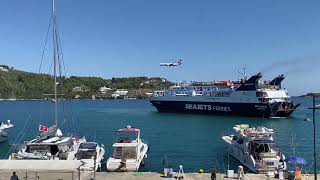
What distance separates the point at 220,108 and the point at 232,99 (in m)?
5.27

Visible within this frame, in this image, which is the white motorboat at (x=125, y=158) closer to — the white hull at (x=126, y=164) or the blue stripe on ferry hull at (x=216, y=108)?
the white hull at (x=126, y=164)

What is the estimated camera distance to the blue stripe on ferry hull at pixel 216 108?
121500mm

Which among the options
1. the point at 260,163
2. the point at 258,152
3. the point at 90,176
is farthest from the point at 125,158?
the point at 258,152

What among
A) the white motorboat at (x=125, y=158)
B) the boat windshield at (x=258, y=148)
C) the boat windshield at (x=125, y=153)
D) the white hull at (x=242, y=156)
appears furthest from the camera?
the boat windshield at (x=258, y=148)

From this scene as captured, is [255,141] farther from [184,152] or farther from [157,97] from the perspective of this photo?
[157,97]

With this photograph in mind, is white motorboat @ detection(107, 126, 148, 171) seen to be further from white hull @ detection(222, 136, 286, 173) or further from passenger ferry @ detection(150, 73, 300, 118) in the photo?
passenger ferry @ detection(150, 73, 300, 118)

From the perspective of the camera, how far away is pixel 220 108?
132875 mm

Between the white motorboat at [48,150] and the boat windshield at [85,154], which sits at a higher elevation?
the white motorboat at [48,150]

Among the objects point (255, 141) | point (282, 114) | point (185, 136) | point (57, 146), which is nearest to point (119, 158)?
point (57, 146)

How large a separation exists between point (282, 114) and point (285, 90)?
852 cm

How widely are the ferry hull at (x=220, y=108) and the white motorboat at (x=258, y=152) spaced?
2947 inches

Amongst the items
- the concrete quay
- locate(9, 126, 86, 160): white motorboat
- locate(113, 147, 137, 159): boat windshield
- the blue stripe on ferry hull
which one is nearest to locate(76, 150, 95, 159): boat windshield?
locate(9, 126, 86, 160): white motorboat

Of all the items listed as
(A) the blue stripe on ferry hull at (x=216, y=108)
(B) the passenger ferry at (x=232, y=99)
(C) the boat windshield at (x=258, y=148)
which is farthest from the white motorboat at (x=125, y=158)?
(B) the passenger ferry at (x=232, y=99)

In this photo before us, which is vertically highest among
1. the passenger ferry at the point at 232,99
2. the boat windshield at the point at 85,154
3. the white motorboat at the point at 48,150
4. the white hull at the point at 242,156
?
the passenger ferry at the point at 232,99
